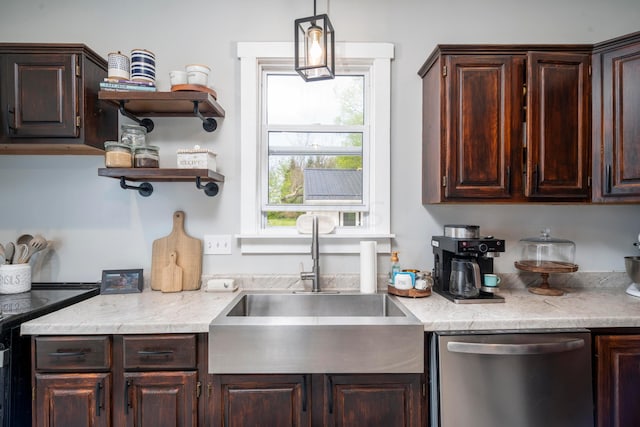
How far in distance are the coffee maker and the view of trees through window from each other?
1.91ft

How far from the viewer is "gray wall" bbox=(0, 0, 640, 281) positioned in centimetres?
193

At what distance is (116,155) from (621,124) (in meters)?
2.58

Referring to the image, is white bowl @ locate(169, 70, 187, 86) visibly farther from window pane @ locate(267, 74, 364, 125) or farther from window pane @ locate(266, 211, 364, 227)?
window pane @ locate(266, 211, 364, 227)

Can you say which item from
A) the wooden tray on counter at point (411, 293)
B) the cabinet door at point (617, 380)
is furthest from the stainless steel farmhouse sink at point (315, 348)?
the cabinet door at point (617, 380)

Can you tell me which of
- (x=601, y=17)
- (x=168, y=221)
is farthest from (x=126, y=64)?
(x=601, y=17)

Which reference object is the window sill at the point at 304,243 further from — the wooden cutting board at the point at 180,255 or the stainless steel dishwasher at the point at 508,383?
the stainless steel dishwasher at the point at 508,383

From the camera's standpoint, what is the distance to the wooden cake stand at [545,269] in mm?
1733

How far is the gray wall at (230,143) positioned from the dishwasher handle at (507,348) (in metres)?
0.73

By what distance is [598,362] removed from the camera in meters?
1.34

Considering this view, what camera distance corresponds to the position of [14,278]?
1721 mm

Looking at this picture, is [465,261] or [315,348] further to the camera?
[465,261]

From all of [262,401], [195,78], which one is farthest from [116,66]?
[262,401]

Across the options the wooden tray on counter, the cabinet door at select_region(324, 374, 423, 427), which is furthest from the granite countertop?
the cabinet door at select_region(324, 374, 423, 427)

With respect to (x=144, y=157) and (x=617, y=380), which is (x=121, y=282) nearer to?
(x=144, y=157)
